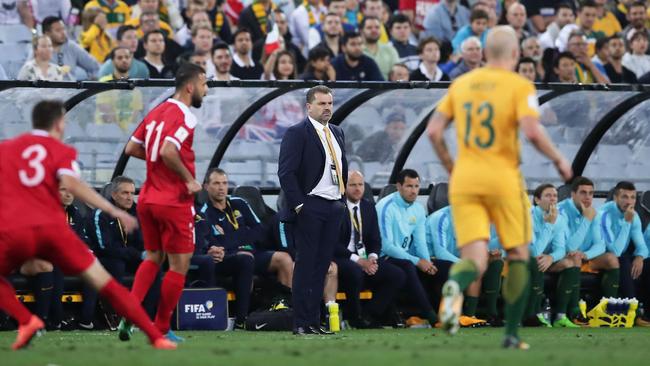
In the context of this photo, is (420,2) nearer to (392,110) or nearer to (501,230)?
(392,110)

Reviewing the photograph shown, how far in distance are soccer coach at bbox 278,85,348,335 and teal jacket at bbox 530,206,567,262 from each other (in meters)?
4.71

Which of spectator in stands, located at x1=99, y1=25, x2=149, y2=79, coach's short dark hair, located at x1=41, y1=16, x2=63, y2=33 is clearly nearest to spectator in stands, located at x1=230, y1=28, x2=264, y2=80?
spectator in stands, located at x1=99, y1=25, x2=149, y2=79

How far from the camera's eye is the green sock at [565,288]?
18.4 meters

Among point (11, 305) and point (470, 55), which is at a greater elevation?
point (470, 55)

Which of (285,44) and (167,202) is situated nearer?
(167,202)

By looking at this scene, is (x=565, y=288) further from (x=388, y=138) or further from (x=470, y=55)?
(x=470, y=55)

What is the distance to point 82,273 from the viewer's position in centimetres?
1055

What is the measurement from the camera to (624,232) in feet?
62.1

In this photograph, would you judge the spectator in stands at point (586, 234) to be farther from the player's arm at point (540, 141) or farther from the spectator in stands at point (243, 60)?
the player's arm at point (540, 141)

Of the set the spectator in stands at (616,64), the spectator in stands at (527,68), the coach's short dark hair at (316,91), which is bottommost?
the coach's short dark hair at (316,91)

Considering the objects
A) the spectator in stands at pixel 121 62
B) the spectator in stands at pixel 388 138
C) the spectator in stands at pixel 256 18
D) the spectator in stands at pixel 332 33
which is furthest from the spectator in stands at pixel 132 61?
the spectator in stands at pixel 388 138

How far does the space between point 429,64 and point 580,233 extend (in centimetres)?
415

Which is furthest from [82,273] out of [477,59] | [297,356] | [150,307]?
[477,59]

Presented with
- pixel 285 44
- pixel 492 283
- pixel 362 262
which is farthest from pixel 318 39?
pixel 362 262
